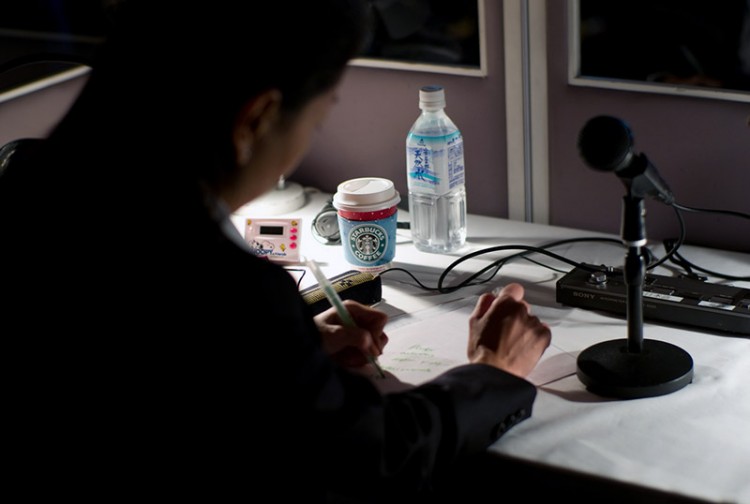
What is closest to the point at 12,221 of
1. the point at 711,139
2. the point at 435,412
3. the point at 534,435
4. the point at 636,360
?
the point at 435,412

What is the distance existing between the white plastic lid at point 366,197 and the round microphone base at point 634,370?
429mm

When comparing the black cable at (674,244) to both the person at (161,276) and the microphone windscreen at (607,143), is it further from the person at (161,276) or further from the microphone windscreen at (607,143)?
the person at (161,276)

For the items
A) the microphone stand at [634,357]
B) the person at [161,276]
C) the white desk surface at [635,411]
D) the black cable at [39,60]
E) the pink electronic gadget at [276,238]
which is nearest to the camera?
the person at [161,276]

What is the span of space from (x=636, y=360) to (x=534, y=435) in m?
0.18

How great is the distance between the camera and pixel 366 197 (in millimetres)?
1386

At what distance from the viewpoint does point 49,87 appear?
1.74 meters

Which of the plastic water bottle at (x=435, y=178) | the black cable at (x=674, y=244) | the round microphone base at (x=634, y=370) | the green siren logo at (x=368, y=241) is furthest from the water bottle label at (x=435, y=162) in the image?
the round microphone base at (x=634, y=370)

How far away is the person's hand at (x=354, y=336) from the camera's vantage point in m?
1.08

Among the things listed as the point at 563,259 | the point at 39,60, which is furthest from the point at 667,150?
the point at 39,60

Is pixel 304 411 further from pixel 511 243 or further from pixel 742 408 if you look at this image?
pixel 511 243

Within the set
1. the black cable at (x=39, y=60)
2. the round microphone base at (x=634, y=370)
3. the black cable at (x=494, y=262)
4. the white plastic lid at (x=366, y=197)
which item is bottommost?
the round microphone base at (x=634, y=370)

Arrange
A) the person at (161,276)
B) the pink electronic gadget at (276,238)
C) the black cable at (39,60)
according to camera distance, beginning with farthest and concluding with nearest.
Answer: the pink electronic gadget at (276,238)
the black cable at (39,60)
the person at (161,276)

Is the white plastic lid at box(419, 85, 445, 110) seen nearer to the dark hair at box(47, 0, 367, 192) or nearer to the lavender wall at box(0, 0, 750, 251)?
the lavender wall at box(0, 0, 750, 251)

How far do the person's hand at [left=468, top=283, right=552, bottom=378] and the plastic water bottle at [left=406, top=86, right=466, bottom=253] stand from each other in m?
0.39
